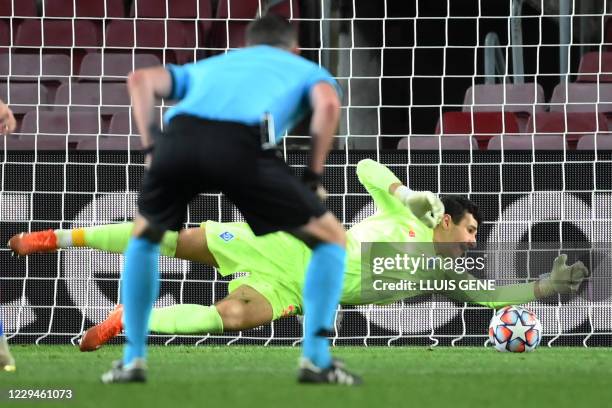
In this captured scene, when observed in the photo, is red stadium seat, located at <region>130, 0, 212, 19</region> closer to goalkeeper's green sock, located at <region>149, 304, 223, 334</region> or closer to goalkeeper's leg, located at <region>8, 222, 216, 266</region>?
goalkeeper's leg, located at <region>8, 222, 216, 266</region>

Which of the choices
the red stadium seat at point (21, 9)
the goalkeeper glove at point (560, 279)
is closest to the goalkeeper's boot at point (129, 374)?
the goalkeeper glove at point (560, 279)

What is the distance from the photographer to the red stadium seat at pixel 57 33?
1112cm

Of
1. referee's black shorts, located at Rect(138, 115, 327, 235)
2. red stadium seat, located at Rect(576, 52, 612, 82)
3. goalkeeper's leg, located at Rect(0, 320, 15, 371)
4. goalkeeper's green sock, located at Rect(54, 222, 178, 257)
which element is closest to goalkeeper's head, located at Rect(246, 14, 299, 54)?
referee's black shorts, located at Rect(138, 115, 327, 235)

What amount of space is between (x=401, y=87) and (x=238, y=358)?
6.17 metres

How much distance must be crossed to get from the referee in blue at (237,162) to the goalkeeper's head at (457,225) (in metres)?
3.06

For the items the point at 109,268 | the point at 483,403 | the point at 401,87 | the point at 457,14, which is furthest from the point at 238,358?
the point at 457,14

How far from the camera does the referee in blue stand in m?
4.57

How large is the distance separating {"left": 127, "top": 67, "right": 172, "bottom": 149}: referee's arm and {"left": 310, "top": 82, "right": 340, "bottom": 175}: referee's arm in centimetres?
53

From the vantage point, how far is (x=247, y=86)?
15.2ft

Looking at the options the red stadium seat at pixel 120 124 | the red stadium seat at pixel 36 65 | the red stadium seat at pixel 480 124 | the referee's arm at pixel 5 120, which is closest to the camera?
the referee's arm at pixel 5 120

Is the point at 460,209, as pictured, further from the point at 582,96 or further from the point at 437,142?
the point at 582,96

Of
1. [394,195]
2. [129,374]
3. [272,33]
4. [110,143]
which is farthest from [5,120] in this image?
[110,143]

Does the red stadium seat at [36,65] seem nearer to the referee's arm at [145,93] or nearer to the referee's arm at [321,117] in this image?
the referee's arm at [145,93]

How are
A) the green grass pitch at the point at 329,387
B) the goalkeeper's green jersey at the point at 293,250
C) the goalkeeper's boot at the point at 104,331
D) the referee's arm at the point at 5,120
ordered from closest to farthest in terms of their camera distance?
the green grass pitch at the point at 329,387
the referee's arm at the point at 5,120
the goalkeeper's boot at the point at 104,331
the goalkeeper's green jersey at the point at 293,250
